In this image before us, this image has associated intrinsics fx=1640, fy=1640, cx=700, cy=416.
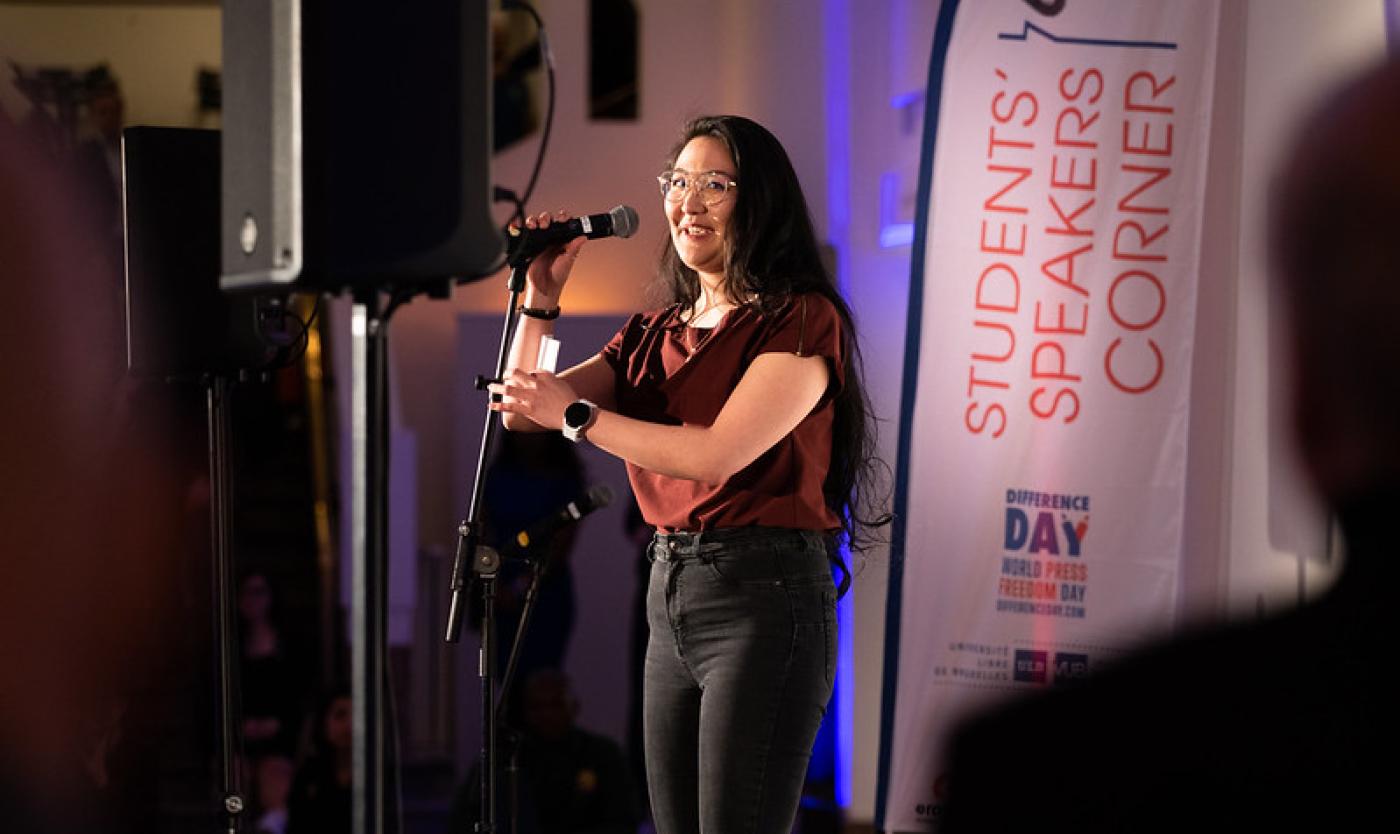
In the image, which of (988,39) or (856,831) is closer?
(988,39)

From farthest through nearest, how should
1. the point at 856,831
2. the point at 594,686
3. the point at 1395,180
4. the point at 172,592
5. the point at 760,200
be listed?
1. the point at 594,686
2. the point at 856,831
3. the point at 172,592
4. the point at 760,200
5. the point at 1395,180

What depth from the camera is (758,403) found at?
225cm

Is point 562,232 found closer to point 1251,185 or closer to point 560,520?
point 560,520

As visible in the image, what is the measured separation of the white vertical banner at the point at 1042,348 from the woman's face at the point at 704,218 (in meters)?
1.63

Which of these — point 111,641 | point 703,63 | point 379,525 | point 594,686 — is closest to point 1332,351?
point 379,525

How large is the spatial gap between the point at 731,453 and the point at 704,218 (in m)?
0.39

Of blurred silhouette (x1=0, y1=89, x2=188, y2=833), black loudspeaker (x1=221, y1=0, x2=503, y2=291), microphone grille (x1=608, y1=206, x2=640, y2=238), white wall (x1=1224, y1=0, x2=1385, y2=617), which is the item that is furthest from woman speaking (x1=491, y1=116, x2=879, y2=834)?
white wall (x1=1224, y1=0, x2=1385, y2=617)

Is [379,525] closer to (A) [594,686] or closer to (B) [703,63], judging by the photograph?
(A) [594,686]

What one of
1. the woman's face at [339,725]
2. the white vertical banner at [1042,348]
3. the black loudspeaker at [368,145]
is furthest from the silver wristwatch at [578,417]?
the woman's face at [339,725]

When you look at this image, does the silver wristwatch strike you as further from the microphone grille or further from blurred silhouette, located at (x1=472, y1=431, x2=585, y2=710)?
blurred silhouette, located at (x1=472, y1=431, x2=585, y2=710)

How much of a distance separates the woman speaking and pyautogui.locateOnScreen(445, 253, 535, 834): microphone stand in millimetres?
71

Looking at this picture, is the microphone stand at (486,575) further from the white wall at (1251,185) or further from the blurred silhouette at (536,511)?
the blurred silhouette at (536,511)

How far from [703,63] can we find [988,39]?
387 centimetres

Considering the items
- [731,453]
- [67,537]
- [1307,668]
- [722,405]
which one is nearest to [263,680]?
[67,537]
